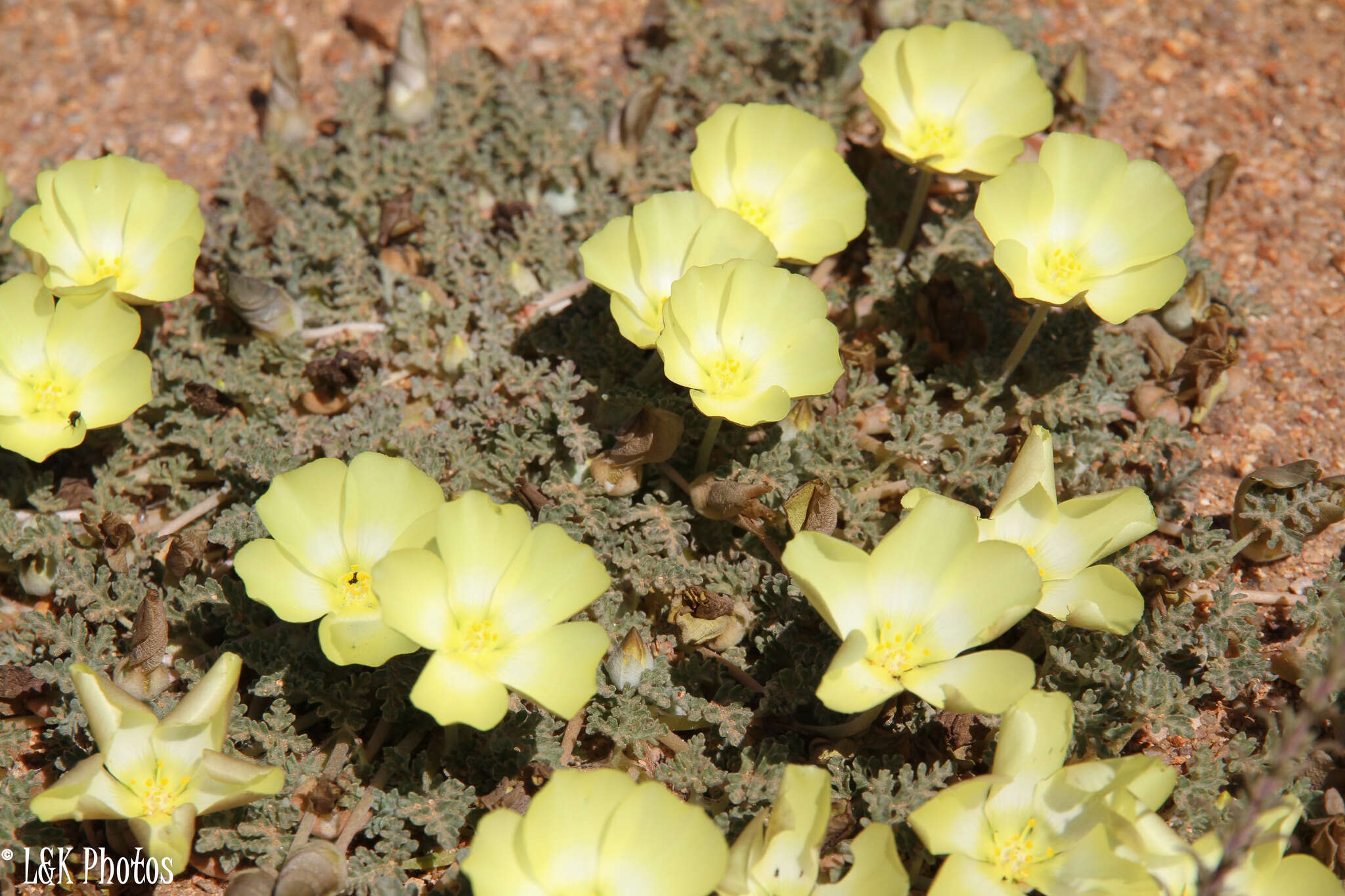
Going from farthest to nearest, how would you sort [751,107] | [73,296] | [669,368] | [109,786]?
1. [751,107]
2. [73,296]
3. [669,368]
4. [109,786]

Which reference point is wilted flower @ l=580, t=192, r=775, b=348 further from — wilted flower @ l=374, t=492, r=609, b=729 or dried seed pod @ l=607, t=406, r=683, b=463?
wilted flower @ l=374, t=492, r=609, b=729

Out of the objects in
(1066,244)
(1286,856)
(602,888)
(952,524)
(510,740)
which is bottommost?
(510,740)

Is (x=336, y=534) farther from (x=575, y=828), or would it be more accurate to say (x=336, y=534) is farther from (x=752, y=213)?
(x=752, y=213)

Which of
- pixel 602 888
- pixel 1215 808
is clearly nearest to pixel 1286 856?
pixel 1215 808

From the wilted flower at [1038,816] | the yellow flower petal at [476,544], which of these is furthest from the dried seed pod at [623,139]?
the wilted flower at [1038,816]

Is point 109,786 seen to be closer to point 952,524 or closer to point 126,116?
point 952,524

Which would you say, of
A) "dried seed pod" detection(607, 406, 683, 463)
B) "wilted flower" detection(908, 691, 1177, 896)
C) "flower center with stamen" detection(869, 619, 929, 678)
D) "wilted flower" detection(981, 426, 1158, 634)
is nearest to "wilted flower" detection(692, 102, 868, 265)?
"dried seed pod" detection(607, 406, 683, 463)
